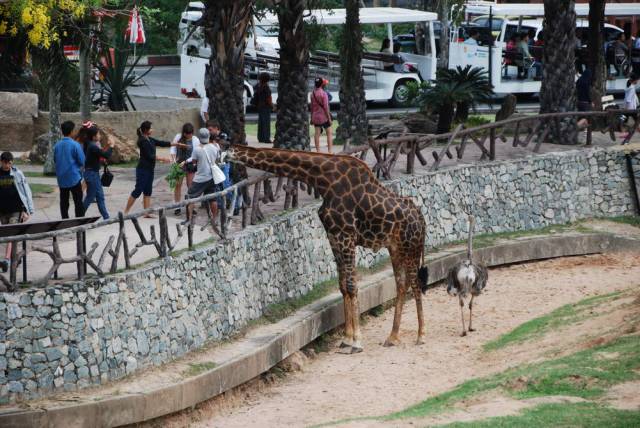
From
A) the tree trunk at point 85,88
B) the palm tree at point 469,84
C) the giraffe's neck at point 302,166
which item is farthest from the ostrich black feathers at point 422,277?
the palm tree at point 469,84

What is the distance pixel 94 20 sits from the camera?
2173 centimetres

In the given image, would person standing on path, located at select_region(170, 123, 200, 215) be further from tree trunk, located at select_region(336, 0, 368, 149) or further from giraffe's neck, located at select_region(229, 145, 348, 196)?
tree trunk, located at select_region(336, 0, 368, 149)

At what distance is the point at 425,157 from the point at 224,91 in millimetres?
5205

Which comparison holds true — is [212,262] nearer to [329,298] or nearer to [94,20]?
[329,298]

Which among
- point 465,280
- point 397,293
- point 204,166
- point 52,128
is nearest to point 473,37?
point 52,128

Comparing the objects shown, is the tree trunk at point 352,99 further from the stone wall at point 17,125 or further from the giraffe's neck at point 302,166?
the giraffe's neck at point 302,166

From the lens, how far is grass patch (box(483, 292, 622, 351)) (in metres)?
18.2

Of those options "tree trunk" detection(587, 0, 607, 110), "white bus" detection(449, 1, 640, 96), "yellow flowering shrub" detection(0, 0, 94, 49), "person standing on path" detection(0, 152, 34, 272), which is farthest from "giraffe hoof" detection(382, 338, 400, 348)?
"white bus" detection(449, 1, 640, 96)

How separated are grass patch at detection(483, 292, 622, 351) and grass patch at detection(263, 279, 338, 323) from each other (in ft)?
8.10

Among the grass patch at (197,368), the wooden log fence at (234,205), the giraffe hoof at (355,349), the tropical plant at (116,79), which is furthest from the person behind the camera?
the tropical plant at (116,79)

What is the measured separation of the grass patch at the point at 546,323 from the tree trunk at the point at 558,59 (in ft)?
31.3

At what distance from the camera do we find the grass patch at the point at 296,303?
59.2 feet

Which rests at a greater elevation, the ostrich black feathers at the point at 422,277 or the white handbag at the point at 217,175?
the white handbag at the point at 217,175

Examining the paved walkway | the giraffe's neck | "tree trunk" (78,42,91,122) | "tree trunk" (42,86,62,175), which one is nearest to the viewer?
the paved walkway
